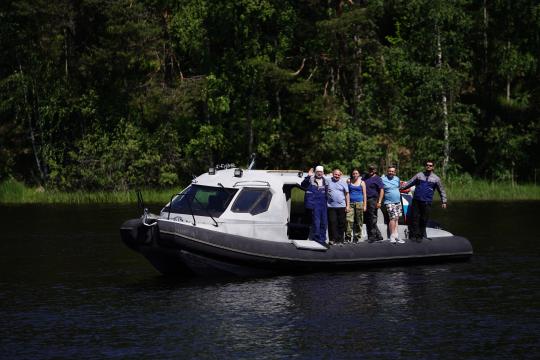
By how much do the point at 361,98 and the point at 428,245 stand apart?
28.9 metres

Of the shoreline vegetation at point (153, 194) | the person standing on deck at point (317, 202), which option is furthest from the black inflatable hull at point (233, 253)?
the shoreline vegetation at point (153, 194)

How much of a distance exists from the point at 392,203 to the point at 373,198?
1.29 ft

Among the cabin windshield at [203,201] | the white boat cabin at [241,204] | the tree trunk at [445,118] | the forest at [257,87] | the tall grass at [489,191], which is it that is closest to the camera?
the white boat cabin at [241,204]

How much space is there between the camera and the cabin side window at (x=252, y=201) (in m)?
23.2

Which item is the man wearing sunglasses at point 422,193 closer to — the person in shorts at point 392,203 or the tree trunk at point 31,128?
the person in shorts at point 392,203

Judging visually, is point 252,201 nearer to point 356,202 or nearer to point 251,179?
point 251,179

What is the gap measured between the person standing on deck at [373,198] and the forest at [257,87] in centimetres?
2455

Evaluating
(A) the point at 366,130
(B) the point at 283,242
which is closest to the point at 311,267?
(B) the point at 283,242

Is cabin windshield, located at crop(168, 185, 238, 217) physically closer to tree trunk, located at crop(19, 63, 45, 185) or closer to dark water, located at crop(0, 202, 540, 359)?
dark water, located at crop(0, 202, 540, 359)

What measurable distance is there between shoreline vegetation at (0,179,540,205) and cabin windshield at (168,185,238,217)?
852 inches

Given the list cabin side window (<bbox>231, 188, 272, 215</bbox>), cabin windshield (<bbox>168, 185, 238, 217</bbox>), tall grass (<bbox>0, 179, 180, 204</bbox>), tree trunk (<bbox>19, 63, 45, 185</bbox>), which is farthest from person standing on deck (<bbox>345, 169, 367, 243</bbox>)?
tree trunk (<bbox>19, 63, 45, 185</bbox>)

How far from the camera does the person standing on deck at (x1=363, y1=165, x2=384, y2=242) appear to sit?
24.3 m

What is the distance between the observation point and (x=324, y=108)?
54.0m

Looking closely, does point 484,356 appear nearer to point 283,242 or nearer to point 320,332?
point 320,332
